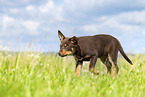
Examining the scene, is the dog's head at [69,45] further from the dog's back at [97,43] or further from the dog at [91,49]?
the dog's back at [97,43]

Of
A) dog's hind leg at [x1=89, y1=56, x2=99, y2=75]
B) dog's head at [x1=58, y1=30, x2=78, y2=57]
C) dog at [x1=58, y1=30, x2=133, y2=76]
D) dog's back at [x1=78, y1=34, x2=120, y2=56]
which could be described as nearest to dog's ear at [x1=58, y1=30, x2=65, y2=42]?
dog at [x1=58, y1=30, x2=133, y2=76]

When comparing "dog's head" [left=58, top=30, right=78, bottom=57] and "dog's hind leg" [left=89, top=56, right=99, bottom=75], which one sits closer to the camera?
"dog's head" [left=58, top=30, right=78, bottom=57]

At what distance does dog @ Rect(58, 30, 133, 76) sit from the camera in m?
5.98

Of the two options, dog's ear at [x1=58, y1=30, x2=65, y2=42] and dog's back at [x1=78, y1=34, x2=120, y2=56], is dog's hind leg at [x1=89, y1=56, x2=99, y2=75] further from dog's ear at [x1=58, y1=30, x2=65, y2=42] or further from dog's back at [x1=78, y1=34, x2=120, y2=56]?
dog's ear at [x1=58, y1=30, x2=65, y2=42]

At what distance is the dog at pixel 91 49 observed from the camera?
5977 mm

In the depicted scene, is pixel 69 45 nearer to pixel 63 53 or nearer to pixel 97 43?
pixel 63 53

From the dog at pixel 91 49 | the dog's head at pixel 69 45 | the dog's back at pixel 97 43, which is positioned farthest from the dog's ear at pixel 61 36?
the dog's back at pixel 97 43

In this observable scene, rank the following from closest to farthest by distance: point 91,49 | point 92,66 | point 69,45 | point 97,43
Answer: point 69,45 → point 92,66 → point 91,49 → point 97,43

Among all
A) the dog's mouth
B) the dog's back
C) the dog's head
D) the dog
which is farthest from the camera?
the dog's back

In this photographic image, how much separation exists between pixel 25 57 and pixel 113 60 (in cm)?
354

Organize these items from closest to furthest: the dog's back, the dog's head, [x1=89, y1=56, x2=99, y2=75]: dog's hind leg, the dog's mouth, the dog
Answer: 1. the dog's mouth
2. the dog's head
3. the dog
4. [x1=89, y1=56, x2=99, y2=75]: dog's hind leg
5. the dog's back

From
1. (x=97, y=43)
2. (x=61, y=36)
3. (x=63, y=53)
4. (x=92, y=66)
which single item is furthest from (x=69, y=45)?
(x=97, y=43)

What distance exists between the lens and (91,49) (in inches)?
247

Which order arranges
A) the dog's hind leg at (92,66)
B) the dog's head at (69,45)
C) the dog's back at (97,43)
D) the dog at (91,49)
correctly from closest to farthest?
the dog's head at (69,45), the dog at (91,49), the dog's hind leg at (92,66), the dog's back at (97,43)
